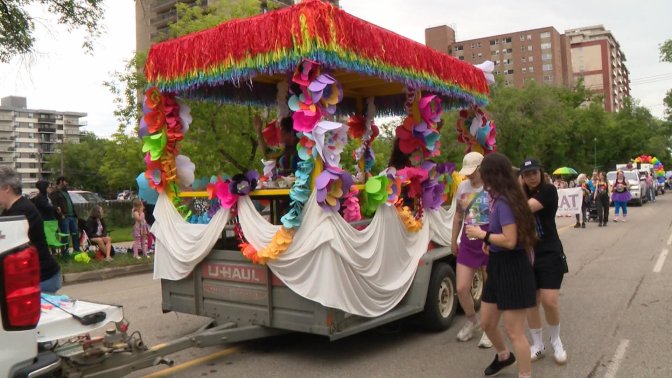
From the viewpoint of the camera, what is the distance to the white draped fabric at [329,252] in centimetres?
479

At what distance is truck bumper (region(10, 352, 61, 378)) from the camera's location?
111 inches

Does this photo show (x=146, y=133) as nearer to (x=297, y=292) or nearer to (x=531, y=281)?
(x=297, y=292)

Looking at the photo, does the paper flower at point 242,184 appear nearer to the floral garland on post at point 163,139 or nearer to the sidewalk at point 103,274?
the floral garland on post at point 163,139

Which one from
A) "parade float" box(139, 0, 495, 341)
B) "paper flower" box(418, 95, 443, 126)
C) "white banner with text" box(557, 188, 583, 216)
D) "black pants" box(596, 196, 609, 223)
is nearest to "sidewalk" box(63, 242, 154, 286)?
"parade float" box(139, 0, 495, 341)

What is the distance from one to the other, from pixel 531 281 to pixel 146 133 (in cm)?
422

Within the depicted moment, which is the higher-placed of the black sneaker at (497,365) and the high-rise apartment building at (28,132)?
the high-rise apartment building at (28,132)

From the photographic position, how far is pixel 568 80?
116875 millimetres

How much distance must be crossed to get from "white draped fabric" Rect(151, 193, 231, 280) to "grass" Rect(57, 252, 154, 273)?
5760 millimetres

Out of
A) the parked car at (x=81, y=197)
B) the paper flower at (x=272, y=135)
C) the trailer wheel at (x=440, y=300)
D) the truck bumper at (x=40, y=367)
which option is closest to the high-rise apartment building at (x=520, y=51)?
the parked car at (x=81, y=197)

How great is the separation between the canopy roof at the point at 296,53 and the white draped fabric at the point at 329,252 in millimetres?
1262

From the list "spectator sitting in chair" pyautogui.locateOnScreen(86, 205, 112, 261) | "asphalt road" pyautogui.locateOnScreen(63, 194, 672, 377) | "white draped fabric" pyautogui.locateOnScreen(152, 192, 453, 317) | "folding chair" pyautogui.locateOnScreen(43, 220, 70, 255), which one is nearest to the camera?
"white draped fabric" pyautogui.locateOnScreen(152, 192, 453, 317)

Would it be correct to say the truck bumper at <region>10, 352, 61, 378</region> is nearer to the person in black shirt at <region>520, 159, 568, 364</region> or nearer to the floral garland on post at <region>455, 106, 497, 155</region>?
the person in black shirt at <region>520, 159, 568, 364</region>

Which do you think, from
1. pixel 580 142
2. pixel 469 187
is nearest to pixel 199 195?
pixel 469 187

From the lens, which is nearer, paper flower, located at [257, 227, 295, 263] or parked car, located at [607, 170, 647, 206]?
paper flower, located at [257, 227, 295, 263]
